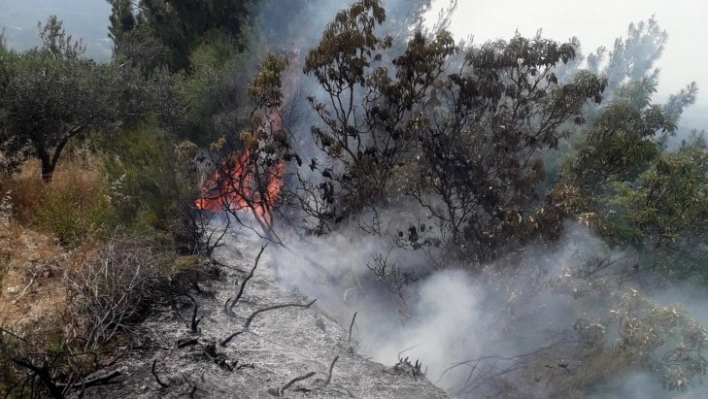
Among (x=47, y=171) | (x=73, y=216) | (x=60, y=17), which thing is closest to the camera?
(x=73, y=216)

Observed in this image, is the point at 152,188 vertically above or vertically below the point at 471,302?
below

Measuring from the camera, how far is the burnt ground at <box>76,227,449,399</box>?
12.9ft

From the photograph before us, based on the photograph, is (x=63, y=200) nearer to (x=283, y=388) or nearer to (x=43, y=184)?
(x=43, y=184)

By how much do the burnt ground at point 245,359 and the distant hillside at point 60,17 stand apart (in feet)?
170

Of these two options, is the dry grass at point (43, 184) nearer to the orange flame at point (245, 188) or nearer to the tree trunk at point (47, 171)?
the tree trunk at point (47, 171)

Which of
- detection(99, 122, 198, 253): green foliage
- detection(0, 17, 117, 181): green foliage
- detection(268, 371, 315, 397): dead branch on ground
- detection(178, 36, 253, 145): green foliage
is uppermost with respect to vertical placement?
detection(178, 36, 253, 145): green foliage

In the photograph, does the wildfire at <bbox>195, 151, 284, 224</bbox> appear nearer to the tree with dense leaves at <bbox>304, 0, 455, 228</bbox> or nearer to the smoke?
the smoke

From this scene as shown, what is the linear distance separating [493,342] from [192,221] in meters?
4.46

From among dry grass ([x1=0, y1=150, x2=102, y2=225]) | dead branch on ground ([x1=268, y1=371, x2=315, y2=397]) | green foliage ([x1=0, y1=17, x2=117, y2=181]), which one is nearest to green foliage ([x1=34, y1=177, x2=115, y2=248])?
dry grass ([x1=0, y1=150, x2=102, y2=225])

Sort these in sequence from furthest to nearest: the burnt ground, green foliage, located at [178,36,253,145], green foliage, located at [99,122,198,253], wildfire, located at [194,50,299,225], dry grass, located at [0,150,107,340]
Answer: green foliage, located at [178,36,253,145] < wildfire, located at [194,50,299,225] < green foliage, located at [99,122,198,253] < dry grass, located at [0,150,107,340] < the burnt ground

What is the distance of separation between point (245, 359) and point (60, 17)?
104981 millimetres

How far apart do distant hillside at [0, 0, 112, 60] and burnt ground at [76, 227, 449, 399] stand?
170 ft

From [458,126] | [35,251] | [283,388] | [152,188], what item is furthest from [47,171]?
[458,126]

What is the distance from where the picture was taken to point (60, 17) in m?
89.1
